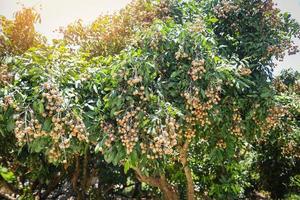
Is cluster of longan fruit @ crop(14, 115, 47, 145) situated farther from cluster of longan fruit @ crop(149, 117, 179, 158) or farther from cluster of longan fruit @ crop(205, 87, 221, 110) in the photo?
cluster of longan fruit @ crop(205, 87, 221, 110)

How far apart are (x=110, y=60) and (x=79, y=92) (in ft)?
1.72

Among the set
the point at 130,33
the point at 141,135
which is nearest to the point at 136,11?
the point at 130,33

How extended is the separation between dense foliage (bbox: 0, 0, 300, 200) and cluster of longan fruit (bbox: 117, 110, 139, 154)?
0.01 metres

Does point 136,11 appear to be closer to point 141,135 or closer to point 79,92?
point 79,92

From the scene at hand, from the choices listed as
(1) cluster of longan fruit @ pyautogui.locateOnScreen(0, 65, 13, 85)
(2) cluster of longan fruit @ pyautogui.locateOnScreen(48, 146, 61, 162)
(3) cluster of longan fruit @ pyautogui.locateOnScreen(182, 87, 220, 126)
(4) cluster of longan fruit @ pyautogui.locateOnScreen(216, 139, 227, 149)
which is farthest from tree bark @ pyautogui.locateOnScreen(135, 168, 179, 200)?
(1) cluster of longan fruit @ pyautogui.locateOnScreen(0, 65, 13, 85)

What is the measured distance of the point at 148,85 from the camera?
3580 mm

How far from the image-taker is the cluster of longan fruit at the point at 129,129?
318 centimetres

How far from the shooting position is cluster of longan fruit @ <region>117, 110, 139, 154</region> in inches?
125

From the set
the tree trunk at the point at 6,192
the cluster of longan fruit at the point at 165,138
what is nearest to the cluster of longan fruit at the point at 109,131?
the cluster of longan fruit at the point at 165,138

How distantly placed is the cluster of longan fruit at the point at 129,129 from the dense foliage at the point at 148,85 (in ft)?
0.04

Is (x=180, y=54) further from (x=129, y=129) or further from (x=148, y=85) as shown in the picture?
(x=129, y=129)

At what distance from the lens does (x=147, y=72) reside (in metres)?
3.41

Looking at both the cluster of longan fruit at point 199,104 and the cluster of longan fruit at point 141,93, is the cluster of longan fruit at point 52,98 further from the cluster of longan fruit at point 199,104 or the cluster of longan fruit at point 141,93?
the cluster of longan fruit at point 199,104

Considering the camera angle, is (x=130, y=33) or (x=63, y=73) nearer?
(x=63, y=73)
